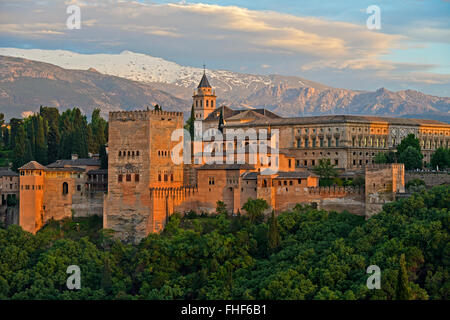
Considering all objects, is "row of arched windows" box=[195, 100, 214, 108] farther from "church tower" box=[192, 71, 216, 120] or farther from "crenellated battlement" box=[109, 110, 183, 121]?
"crenellated battlement" box=[109, 110, 183, 121]

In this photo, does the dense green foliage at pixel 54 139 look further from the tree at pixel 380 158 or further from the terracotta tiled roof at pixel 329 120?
the tree at pixel 380 158

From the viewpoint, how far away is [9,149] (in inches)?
3684

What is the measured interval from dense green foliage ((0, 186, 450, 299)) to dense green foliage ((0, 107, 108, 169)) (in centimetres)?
1358

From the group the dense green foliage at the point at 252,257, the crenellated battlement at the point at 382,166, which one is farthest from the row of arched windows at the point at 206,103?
the crenellated battlement at the point at 382,166

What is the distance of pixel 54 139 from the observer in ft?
260

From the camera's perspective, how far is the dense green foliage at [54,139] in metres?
74.2

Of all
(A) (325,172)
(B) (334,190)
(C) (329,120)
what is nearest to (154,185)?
(B) (334,190)

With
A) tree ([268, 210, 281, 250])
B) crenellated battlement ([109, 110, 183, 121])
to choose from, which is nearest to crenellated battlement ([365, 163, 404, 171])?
tree ([268, 210, 281, 250])

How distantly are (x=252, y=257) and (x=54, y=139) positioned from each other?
32.2 m

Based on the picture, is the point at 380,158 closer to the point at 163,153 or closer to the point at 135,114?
the point at 163,153

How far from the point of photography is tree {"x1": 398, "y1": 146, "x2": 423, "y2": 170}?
6900 cm

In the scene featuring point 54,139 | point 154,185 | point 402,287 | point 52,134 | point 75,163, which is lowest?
point 402,287
